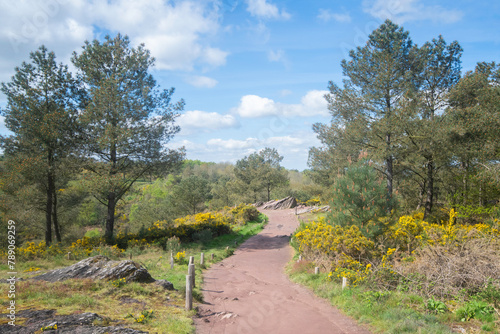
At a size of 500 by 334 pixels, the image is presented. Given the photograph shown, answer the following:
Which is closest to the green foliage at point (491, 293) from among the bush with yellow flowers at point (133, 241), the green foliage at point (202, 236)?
the bush with yellow flowers at point (133, 241)

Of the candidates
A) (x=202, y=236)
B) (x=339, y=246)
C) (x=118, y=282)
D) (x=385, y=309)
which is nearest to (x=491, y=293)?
(x=385, y=309)

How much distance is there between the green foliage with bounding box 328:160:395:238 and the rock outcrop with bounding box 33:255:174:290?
769 centimetres

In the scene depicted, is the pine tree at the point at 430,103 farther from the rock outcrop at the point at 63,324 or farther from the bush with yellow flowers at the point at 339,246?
the rock outcrop at the point at 63,324

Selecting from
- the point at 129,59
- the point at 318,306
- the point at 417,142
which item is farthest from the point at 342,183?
the point at 129,59

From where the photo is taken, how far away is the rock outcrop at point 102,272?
28.5ft

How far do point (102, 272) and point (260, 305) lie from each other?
4.98 meters

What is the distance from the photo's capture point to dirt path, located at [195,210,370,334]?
23.4 ft

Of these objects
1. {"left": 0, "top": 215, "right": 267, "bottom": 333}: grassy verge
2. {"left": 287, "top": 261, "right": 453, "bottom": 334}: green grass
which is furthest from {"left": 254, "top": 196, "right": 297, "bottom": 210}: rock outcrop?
{"left": 0, "top": 215, "right": 267, "bottom": 333}: grassy verge

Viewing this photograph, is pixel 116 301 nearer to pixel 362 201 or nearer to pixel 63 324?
pixel 63 324

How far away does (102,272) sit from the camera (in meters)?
8.84

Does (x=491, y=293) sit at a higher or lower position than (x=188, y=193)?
lower

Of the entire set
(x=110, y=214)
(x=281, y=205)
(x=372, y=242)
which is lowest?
(x=281, y=205)

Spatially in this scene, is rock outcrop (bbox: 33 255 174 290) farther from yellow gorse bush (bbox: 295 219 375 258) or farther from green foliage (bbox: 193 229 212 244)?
green foliage (bbox: 193 229 212 244)

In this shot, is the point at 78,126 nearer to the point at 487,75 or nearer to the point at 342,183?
the point at 342,183
